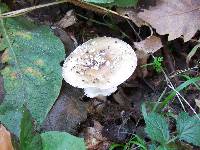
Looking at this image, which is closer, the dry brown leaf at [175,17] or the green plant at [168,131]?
the green plant at [168,131]

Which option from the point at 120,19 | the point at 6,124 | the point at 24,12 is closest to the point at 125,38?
the point at 120,19

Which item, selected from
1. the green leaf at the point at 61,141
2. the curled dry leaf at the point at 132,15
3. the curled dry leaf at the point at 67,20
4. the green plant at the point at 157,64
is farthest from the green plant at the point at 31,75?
the green plant at the point at 157,64

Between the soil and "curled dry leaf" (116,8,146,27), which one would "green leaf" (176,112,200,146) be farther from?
"curled dry leaf" (116,8,146,27)

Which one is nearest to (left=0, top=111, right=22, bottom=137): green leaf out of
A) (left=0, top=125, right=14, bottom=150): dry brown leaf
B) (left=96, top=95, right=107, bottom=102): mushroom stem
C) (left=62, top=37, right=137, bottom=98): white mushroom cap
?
(left=0, top=125, right=14, bottom=150): dry brown leaf

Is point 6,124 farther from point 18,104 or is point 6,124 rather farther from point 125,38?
point 125,38

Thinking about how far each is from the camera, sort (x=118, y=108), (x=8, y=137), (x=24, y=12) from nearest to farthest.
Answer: (x=8, y=137), (x=118, y=108), (x=24, y=12)

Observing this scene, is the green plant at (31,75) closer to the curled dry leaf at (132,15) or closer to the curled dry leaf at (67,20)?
the curled dry leaf at (67,20)
